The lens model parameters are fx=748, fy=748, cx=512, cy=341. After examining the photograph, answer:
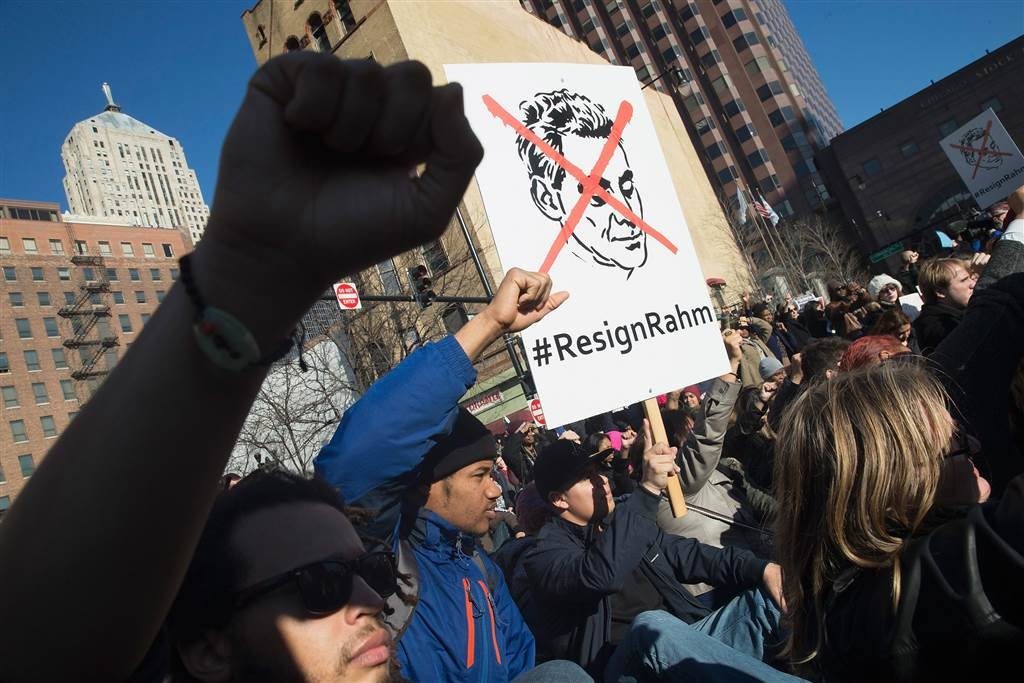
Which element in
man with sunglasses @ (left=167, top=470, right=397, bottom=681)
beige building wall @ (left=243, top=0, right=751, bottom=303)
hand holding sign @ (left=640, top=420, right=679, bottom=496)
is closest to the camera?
man with sunglasses @ (left=167, top=470, right=397, bottom=681)

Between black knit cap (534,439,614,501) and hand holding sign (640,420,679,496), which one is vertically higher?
black knit cap (534,439,614,501)

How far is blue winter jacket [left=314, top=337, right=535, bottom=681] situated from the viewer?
2.01 m

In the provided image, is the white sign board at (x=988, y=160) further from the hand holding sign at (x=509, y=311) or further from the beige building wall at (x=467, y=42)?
the beige building wall at (x=467, y=42)

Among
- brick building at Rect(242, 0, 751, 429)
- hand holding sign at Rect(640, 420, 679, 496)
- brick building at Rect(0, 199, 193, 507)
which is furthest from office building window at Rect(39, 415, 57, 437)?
hand holding sign at Rect(640, 420, 679, 496)

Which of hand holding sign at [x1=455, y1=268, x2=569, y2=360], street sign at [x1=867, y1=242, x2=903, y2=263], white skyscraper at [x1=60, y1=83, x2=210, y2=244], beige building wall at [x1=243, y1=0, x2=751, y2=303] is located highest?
white skyscraper at [x1=60, y1=83, x2=210, y2=244]

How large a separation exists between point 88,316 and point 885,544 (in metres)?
89.0

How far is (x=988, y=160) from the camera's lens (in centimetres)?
788

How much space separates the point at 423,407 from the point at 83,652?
1303mm

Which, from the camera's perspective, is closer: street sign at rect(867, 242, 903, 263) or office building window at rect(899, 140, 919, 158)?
street sign at rect(867, 242, 903, 263)

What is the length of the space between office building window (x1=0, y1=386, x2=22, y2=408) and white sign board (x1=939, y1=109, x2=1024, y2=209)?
7982 centimetres

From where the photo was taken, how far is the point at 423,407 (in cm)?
203

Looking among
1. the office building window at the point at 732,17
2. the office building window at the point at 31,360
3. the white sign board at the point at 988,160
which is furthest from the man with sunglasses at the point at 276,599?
the office building window at the point at 732,17

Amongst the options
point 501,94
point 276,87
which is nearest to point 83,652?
point 276,87

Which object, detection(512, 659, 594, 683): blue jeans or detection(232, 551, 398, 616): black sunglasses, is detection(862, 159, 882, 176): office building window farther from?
detection(232, 551, 398, 616): black sunglasses
